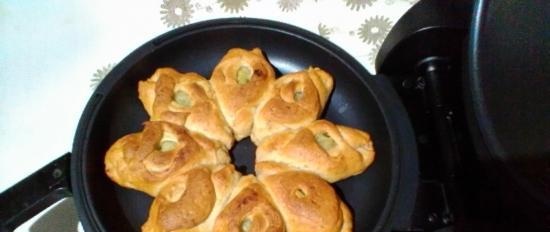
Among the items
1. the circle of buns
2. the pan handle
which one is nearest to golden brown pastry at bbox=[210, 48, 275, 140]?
the circle of buns

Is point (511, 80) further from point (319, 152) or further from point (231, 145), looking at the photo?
point (231, 145)

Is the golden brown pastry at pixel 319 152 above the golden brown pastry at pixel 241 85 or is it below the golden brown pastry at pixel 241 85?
below

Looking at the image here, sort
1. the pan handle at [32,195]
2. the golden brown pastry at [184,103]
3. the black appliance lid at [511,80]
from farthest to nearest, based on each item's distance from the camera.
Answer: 1. the golden brown pastry at [184,103]
2. the pan handle at [32,195]
3. the black appliance lid at [511,80]

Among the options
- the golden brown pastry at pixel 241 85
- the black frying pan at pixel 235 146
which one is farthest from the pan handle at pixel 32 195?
the golden brown pastry at pixel 241 85

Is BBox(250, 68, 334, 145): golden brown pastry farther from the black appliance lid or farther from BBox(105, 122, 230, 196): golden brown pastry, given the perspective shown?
the black appliance lid

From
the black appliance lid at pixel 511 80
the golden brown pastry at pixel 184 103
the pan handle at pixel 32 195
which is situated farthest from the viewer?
the golden brown pastry at pixel 184 103

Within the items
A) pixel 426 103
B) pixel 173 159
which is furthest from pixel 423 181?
pixel 173 159

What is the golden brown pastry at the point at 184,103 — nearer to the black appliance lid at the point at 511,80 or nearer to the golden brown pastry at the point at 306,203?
the golden brown pastry at the point at 306,203

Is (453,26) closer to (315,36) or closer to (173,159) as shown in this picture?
(315,36)

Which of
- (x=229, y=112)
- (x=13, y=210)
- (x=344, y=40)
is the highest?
(x=344, y=40)
